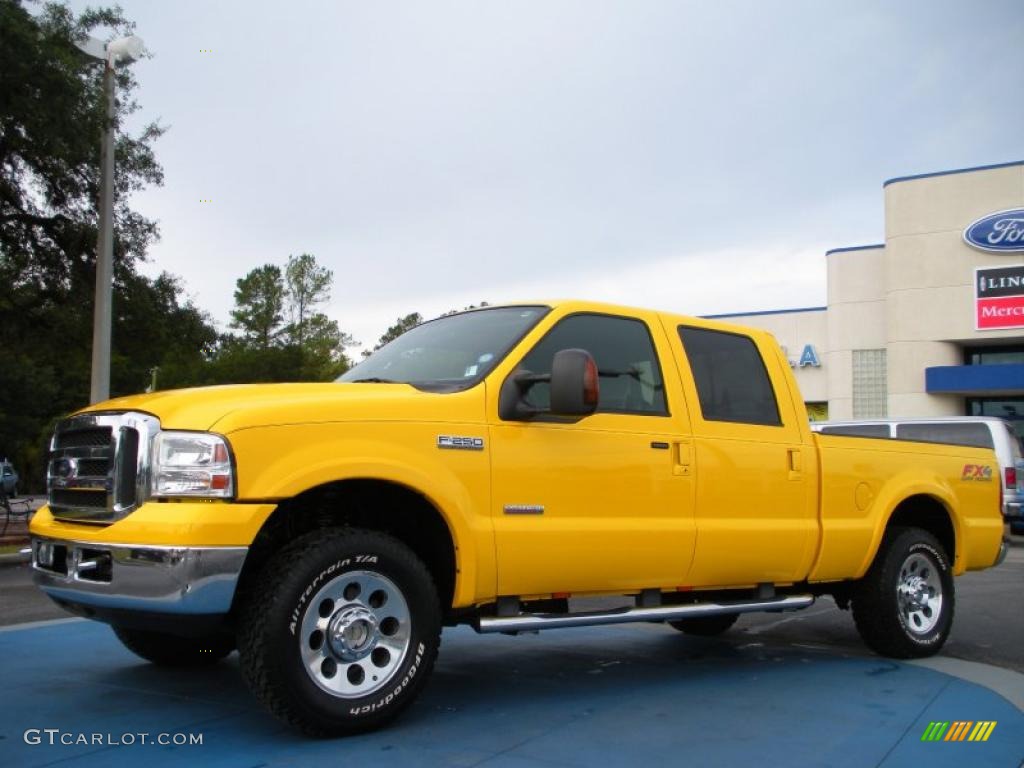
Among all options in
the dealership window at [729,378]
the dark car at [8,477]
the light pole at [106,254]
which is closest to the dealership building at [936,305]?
the light pole at [106,254]

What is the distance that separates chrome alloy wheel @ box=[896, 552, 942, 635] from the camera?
22.1 ft

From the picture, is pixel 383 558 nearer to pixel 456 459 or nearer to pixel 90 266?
pixel 456 459

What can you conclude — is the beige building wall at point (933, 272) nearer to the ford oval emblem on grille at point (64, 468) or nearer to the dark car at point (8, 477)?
the ford oval emblem on grille at point (64, 468)

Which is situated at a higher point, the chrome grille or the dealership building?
the dealership building

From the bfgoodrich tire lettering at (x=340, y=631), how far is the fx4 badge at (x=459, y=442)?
498 millimetres

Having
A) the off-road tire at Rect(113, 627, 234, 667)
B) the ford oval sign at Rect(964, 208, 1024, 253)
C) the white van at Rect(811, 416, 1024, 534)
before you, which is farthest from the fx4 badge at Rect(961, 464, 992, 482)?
the ford oval sign at Rect(964, 208, 1024, 253)

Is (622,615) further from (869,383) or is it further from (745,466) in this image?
(869,383)

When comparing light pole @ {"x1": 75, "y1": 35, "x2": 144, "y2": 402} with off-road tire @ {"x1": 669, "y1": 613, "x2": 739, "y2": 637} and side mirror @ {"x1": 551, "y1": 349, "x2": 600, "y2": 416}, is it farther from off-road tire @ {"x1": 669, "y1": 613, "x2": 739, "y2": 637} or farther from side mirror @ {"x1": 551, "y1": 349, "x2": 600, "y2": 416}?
side mirror @ {"x1": 551, "y1": 349, "x2": 600, "y2": 416}

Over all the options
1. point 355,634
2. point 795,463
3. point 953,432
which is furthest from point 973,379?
point 355,634

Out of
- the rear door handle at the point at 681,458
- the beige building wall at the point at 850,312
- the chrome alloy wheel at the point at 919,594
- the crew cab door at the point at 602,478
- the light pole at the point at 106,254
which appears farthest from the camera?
the beige building wall at the point at 850,312

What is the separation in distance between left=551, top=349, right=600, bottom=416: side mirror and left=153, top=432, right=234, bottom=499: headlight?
1494 millimetres

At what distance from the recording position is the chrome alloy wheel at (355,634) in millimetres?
4301

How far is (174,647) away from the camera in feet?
19.0
